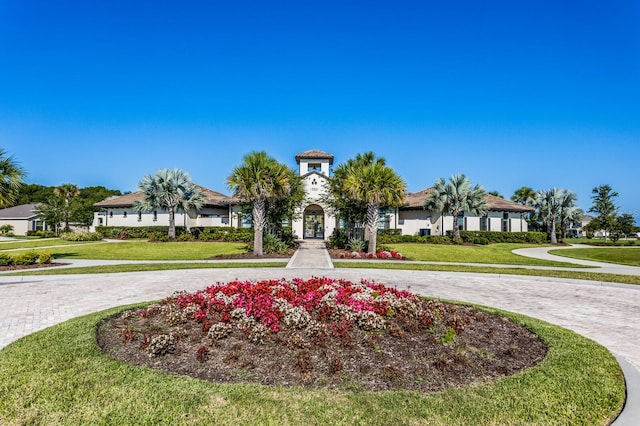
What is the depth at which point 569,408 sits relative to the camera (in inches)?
141

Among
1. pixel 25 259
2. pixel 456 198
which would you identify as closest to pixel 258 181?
pixel 25 259

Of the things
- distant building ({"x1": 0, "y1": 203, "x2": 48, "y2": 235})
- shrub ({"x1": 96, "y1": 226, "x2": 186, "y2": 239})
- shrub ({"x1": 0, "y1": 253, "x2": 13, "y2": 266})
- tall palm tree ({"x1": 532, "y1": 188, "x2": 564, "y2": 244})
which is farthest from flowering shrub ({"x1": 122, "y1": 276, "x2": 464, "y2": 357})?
distant building ({"x1": 0, "y1": 203, "x2": 48, "y2": 235})

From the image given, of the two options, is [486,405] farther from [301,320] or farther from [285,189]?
[285,189]

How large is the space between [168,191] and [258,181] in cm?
1823

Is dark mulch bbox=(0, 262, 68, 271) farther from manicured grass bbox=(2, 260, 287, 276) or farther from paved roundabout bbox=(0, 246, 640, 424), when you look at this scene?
paved roundabout bbox=(0, 246, 640, 424)

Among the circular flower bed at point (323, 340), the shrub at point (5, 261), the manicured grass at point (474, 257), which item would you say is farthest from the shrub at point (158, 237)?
the circular flower bed at point (323, 340)

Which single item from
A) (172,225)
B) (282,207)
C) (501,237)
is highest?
(282,207)

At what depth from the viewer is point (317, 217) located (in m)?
39.8

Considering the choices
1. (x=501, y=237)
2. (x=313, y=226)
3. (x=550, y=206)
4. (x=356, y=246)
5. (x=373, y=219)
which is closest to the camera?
(x=373, y=219)

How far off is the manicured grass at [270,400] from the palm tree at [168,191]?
104 feet

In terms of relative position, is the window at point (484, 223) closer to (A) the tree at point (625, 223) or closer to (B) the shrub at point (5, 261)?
(A) the tree at point (625, 223)

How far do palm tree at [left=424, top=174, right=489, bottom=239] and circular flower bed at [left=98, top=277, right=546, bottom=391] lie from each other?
29.5 metres

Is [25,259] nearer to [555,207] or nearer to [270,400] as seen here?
[270,400]

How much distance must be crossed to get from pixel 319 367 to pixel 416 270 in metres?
11.4
